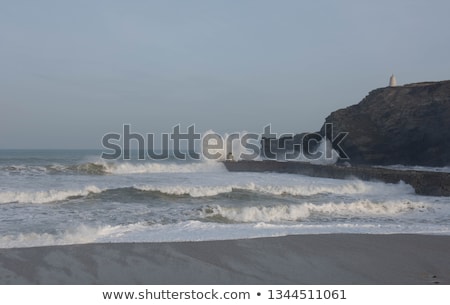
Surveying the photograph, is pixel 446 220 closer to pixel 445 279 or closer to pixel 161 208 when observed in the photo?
pixel 445 279

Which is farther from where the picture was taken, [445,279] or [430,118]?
[430,118]

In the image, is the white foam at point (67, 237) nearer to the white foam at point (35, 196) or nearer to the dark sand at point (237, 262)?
the dark sand at point (237, 262)

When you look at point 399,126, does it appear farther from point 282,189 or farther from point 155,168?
point 282,189

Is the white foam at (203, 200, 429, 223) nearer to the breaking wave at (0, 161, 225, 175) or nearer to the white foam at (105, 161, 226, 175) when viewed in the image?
the breaking wave at (0, 161, 225, 175)

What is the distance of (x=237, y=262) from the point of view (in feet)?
17.7

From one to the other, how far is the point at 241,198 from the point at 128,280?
791 centimetres

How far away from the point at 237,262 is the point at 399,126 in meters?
29.5

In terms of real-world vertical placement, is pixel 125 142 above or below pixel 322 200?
above

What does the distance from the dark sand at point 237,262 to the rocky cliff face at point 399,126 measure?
78.3ft

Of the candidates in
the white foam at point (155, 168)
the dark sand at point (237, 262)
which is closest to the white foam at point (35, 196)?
the dark sand at point (237, 262)

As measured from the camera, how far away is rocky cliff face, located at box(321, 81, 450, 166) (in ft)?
93.2

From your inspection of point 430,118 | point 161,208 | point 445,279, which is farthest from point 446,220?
point 430,118

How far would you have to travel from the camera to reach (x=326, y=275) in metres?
4.94
